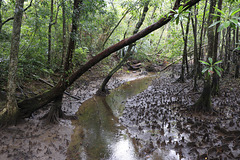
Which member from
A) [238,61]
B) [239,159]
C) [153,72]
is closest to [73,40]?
[239,159]

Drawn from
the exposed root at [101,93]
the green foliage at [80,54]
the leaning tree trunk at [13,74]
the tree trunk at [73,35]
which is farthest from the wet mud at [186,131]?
the green foliage at [80,54]

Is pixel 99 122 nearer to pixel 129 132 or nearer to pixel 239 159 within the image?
pixel 129 132

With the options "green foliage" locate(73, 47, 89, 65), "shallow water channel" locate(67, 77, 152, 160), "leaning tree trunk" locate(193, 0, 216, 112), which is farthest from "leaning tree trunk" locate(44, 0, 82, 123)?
"leaning tree trunk" locate(193, 0, 216, 112)

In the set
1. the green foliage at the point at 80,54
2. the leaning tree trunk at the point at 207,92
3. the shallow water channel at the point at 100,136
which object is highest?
the green foliage at the point at 80,54

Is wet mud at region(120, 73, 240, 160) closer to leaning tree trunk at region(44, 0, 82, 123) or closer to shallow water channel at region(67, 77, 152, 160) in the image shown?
shallow water channel at region(67, 77, 152, 160)

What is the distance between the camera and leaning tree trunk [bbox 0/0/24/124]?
14.5 feet

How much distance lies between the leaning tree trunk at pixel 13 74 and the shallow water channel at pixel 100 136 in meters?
1.96

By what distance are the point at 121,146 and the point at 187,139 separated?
193cm

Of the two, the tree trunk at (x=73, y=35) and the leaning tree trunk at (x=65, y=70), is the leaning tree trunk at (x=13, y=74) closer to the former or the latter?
the leaning tree trunk at (x=65, y=70)

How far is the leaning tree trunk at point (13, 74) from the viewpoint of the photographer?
14.5 feet

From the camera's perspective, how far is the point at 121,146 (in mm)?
4863

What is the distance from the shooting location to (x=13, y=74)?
461 centimetres

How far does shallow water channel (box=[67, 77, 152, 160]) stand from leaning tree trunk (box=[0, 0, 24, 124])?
196 centimetres

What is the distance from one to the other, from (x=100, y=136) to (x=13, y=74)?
326 cm
